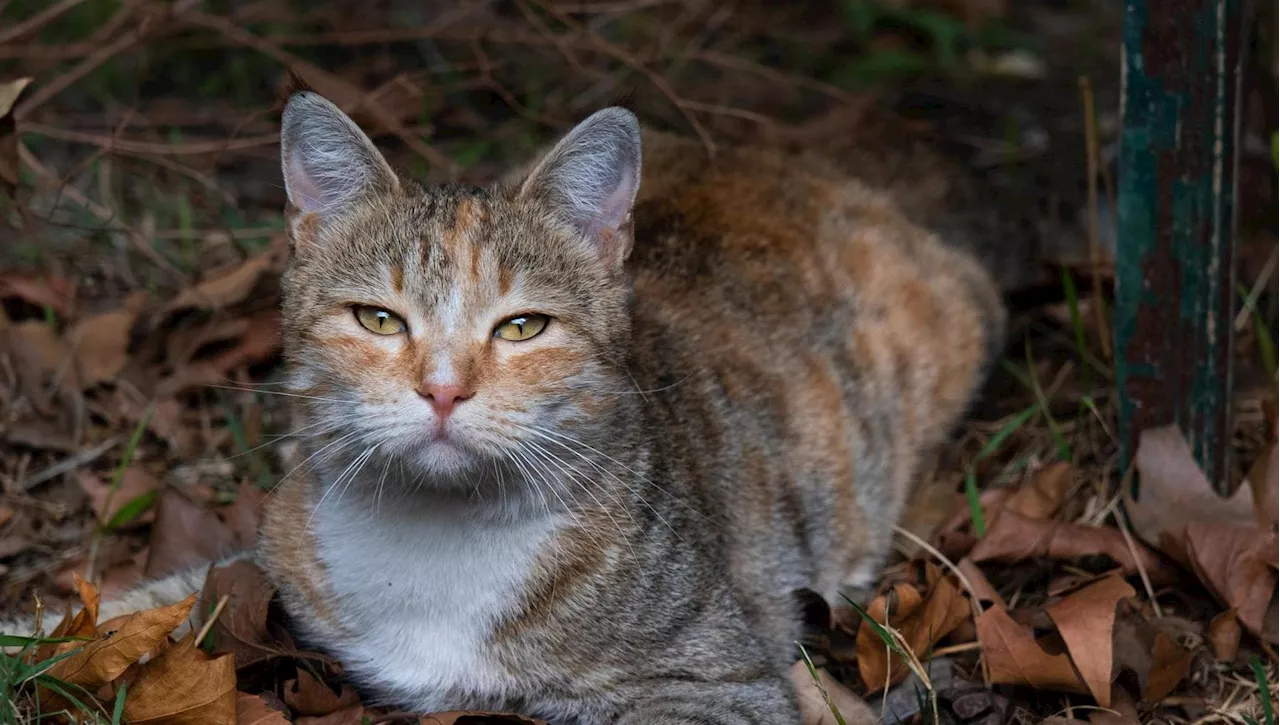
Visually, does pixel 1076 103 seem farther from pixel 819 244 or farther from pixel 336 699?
pixel 336 699

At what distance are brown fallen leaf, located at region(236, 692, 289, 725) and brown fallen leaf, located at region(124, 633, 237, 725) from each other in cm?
6

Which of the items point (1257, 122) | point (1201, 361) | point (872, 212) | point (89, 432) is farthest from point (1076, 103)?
point (89, 432)

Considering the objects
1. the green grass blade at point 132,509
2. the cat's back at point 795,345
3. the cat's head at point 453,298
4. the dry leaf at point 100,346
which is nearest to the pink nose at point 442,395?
the cat's head at point 453,298

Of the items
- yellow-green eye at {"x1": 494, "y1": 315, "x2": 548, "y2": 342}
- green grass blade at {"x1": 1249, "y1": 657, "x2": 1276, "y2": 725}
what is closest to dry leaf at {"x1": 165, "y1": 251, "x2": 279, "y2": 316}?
yellow-green eye at {"x1": 494, "y1": 315, "x2": 548, "y2": 342}

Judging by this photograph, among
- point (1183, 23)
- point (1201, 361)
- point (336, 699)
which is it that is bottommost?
point (336, 699)

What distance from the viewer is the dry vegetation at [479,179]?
3.51m

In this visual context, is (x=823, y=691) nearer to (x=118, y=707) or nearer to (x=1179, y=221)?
(x=118, y=707)

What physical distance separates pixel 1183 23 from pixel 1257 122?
5.91 feet

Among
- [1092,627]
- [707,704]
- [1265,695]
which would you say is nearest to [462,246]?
[707,704]

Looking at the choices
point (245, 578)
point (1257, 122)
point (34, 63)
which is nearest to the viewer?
point (245, 578)

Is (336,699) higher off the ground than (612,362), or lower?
lower

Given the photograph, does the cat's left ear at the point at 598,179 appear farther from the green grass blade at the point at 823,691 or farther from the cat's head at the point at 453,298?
the green grass blade at the point at 823,691

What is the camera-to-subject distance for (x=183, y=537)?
417 centimetres

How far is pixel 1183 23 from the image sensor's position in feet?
12.1
